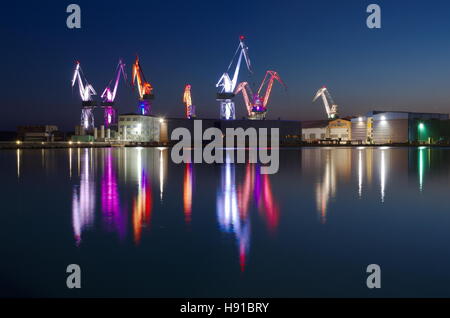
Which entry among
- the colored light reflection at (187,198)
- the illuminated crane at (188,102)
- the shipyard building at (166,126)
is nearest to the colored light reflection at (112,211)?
the colored light reflection at (187,198)

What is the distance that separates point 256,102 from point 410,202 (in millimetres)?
119781

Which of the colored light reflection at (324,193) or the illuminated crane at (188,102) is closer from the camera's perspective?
the colored light reflection at (324,193)

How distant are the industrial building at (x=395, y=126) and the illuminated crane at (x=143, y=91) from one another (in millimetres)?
60039

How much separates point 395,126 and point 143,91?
226 feet

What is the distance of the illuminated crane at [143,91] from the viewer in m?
118

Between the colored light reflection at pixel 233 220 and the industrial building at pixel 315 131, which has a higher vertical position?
the industrial building at pixel 315 131

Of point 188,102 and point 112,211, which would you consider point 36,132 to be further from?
point 112,211

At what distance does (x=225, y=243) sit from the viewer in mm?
8516

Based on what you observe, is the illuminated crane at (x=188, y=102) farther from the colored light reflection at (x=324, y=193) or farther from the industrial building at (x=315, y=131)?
the colored light reflection at (x=324, y=193)

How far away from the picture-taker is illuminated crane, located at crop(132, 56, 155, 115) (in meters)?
118

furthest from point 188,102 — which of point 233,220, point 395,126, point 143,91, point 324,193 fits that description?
point 233,220

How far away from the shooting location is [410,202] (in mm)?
14367

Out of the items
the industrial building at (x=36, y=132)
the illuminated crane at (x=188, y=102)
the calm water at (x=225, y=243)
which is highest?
the illuminated crane at (x=188, y=102)

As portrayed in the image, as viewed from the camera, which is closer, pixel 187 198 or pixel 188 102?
pixel 187 198
